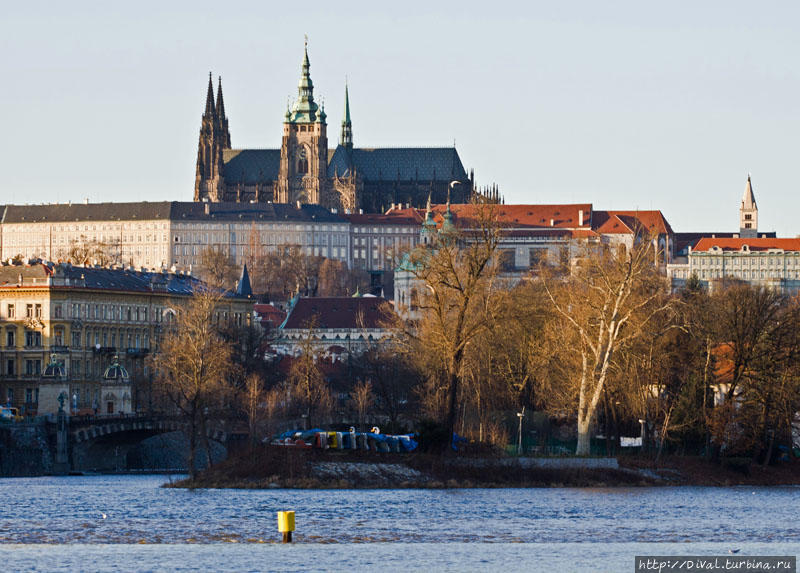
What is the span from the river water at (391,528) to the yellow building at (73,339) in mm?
42139

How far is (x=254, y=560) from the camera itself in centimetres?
5188

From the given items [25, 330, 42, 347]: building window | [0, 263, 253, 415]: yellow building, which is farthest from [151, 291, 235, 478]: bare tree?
[25, 330, 42, 347]: building window

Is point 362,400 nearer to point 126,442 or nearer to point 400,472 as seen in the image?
point 126,442

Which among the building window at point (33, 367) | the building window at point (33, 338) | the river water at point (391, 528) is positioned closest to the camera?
the river water at point (391, 528)

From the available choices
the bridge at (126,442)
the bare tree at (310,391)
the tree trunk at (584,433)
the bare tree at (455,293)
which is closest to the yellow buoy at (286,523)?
the bare tree at (455,293)

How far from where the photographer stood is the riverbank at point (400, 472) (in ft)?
251

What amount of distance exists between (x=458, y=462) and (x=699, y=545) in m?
23.0

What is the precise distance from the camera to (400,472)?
77688mm

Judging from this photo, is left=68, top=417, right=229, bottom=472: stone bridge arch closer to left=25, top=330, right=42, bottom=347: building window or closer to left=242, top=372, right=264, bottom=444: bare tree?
left=242, top=372, right=264, bottom=444: bare tree

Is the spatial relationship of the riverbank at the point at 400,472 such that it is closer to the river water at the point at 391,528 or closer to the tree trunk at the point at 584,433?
the river water at the point at 391,528

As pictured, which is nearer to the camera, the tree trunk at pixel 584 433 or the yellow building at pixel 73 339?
the tree trunk at pixel 584 433

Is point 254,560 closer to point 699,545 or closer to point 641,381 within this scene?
point 699,545

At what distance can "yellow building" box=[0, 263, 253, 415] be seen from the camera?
123 meters

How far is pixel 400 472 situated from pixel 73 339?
55.6 meters
